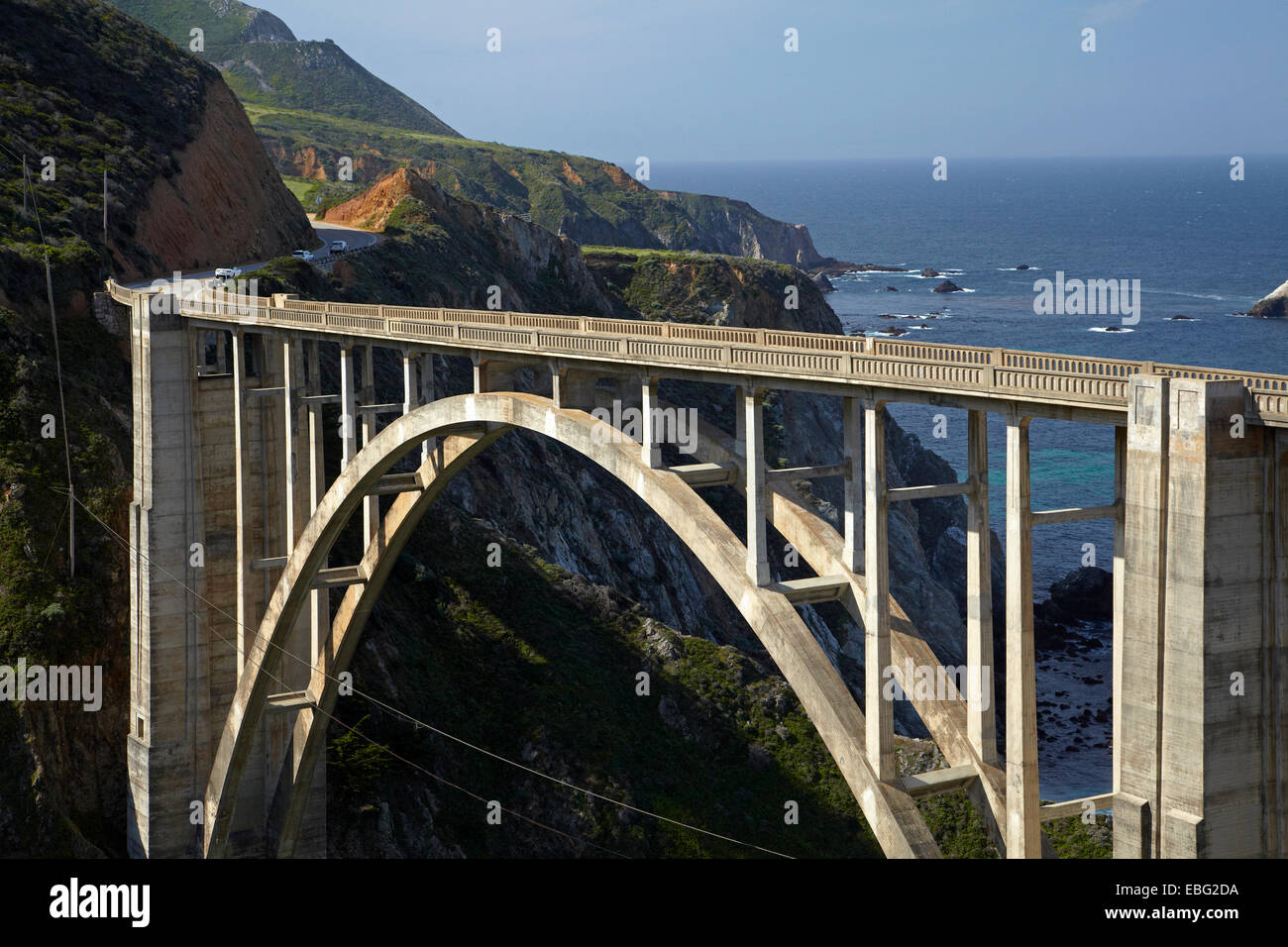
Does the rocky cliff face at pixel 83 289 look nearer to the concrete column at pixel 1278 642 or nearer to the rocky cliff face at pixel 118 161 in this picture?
the rocky cliff face at pixel 118 161

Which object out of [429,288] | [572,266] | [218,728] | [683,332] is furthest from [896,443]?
[683,332]

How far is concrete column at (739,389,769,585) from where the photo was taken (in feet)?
86.1

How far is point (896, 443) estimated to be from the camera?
110 m

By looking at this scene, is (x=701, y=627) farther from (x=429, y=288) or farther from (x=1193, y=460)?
(x=1193, y=460)

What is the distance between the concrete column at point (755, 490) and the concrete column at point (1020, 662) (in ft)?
16.5

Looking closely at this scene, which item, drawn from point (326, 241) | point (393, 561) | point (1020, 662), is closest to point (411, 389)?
point (393, 561)

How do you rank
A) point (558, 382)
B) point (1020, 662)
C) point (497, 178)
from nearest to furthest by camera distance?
point (1020, 662) < point (558, 382) < point (497, 178)

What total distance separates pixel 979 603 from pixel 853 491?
3.31 meters

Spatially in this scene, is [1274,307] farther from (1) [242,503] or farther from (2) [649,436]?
(2) [649,436]

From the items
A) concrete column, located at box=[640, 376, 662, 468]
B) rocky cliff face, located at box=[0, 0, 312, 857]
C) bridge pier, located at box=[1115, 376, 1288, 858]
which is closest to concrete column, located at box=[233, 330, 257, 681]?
rocky cliff face, located at box=[0, 0, 312, 857]

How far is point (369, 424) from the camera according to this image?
124 feet

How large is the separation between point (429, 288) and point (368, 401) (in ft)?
159

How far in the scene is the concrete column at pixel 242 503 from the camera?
41188 mm
